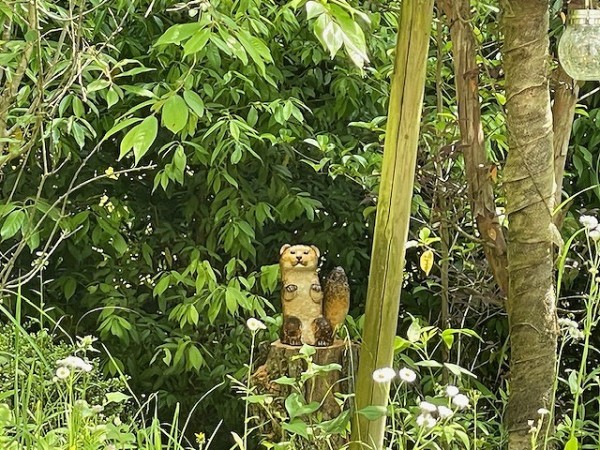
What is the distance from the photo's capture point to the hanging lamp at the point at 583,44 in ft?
5.08

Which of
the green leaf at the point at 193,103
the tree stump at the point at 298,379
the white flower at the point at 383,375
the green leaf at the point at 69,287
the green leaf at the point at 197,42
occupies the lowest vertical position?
the tree stump at the point at 298,379

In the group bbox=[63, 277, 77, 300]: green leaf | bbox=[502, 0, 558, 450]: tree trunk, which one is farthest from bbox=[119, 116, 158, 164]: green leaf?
bbox=[63, 277, 77, 300]: green leaf

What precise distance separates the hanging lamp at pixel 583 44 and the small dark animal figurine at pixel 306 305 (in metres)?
0.82

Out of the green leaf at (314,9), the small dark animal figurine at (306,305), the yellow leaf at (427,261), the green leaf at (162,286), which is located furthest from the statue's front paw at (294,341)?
the green leaf at (314,9)

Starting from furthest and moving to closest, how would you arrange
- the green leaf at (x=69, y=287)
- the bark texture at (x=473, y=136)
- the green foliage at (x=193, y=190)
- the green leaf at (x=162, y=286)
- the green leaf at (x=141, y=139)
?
the green leaf at (x=69, y=287) < the green leaf at (x=162, y=286) < the green foliage at (x=193, y=190) < the bark texture at (x=473, y=136) < the green leaf at (x=141, y=139)

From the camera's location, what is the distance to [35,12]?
1.79m

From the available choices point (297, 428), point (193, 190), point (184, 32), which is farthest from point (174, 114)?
point (193, 190)

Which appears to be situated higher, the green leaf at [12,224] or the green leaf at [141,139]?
the green leaf at [141,139]

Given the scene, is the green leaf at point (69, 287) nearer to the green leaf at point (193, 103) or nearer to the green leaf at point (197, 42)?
the green leaf at point (193, 103)

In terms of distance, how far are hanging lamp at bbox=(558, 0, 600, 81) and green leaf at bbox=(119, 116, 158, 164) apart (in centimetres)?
74

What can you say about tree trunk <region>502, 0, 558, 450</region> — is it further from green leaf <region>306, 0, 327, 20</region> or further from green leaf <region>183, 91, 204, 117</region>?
green leaf <region>306, 0, 327, 20</region>

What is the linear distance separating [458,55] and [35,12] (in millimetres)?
875

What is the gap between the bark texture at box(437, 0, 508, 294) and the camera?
72.2 inches

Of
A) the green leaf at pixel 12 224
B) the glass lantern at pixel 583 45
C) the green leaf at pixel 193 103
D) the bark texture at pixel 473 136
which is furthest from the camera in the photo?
the green leaf at pixel 12 224
